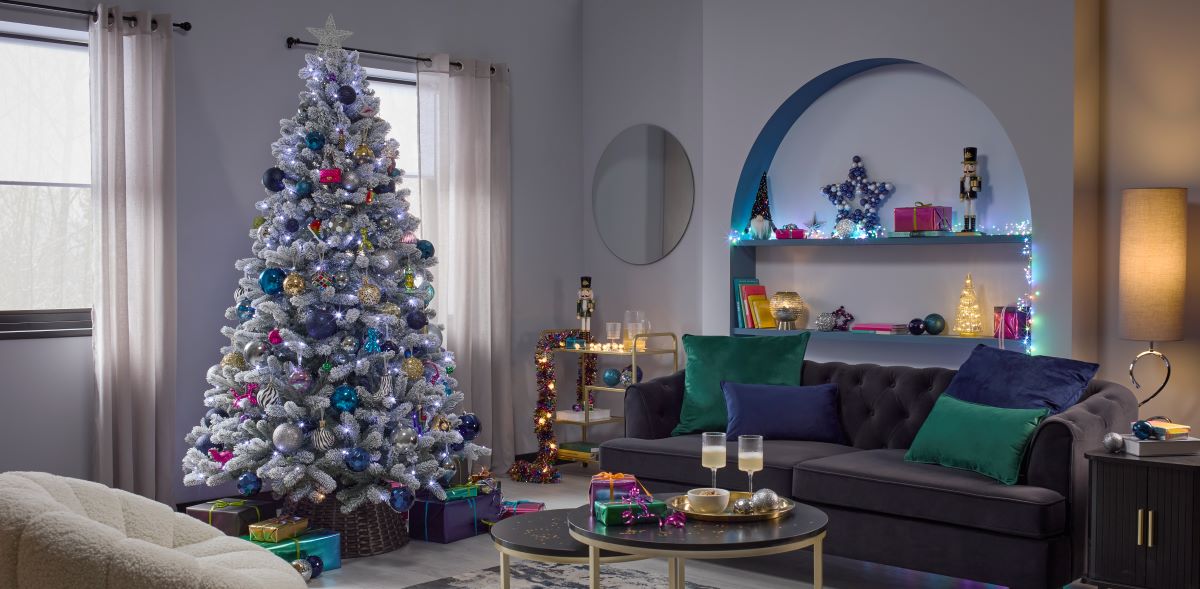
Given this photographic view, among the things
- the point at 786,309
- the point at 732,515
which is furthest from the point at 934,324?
the point at 732,515

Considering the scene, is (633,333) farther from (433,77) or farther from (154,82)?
(154,82)

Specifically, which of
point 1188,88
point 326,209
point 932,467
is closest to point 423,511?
point 326,209

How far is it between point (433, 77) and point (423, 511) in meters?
2.66

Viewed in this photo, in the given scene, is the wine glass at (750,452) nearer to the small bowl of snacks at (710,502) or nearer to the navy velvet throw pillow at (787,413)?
the small bowl of snacks at (710,502)

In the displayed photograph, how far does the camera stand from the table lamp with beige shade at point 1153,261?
4730 millimetres

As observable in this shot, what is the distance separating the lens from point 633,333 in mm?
6738

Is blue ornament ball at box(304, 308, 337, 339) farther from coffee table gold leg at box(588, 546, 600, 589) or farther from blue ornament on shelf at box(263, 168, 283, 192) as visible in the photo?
coffee table gold leg at box(588, 546, 600, 589)

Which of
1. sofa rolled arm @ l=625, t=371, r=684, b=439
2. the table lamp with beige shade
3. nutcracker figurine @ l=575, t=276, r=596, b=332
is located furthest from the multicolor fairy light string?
the table lamp with beige shade

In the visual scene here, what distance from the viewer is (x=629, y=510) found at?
3488mm

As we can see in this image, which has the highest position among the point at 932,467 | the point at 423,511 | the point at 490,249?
the point at 490,249

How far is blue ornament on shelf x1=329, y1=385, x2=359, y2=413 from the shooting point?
4738mm

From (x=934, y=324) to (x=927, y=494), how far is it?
5.91ft

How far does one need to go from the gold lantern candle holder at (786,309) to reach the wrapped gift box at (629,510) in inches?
113

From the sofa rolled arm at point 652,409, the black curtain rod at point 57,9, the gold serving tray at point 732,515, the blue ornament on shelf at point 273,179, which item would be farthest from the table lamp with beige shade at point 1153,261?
the black curtain rod at point 57,9
